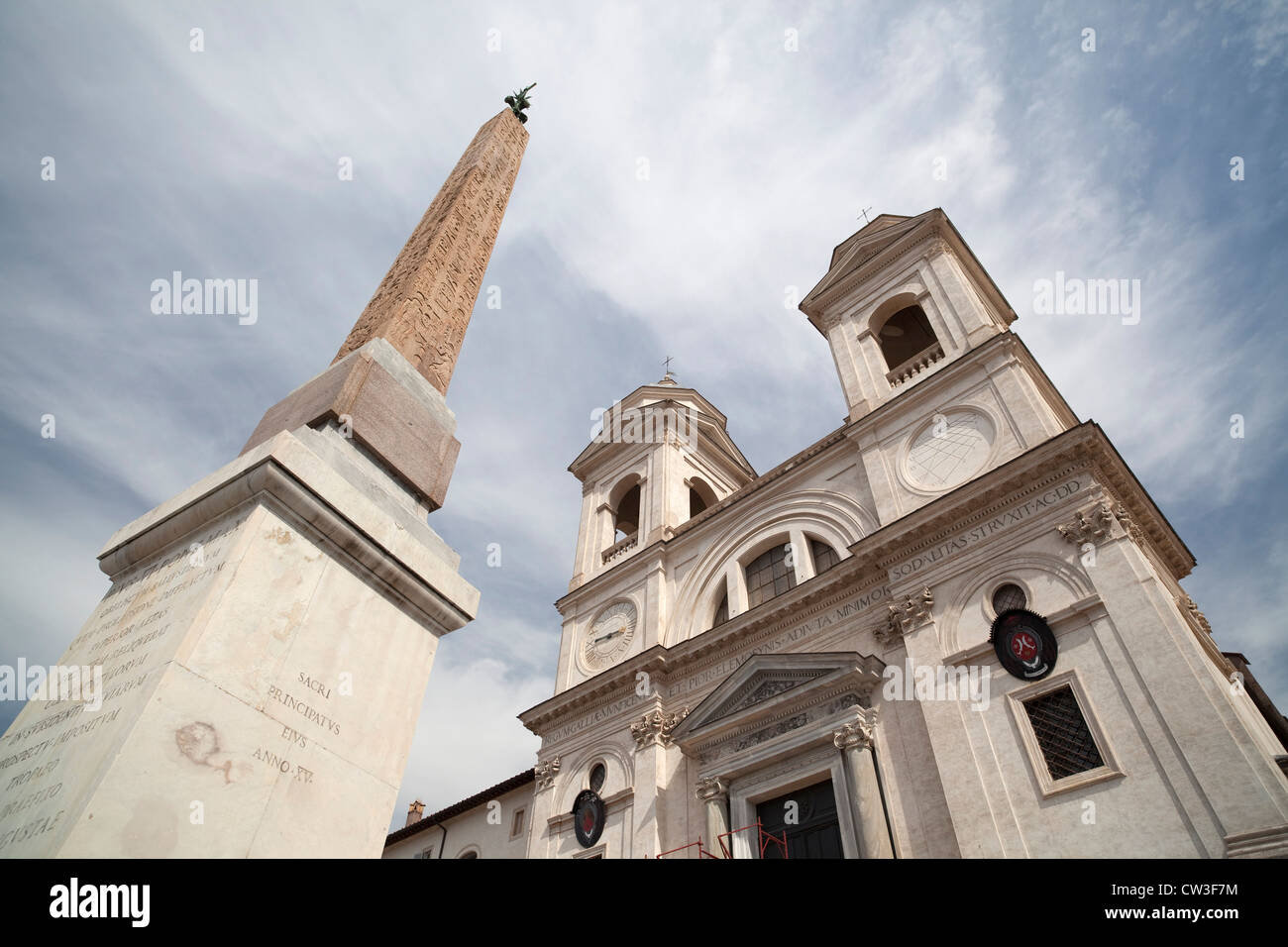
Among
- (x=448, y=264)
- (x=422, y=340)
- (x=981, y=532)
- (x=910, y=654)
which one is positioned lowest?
(x=422, y=340)

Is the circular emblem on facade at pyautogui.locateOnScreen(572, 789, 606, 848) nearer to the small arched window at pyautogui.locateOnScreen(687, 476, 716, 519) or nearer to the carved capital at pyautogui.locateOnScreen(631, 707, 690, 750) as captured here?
the carved capital at pyautogui.locateOnScreen(631, 707, 690, 750)

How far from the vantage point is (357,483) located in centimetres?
436

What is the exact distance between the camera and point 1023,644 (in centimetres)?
1138

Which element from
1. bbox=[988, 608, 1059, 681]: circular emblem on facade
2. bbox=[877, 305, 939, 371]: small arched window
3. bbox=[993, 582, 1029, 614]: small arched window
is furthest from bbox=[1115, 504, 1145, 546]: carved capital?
bbox=[877, 305, 939, 371]: small arched window

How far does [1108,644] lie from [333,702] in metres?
10.6

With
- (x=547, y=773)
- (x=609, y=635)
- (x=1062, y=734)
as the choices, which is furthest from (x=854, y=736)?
(x=609, y=635)

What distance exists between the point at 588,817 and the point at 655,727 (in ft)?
7.31

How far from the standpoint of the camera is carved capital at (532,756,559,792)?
16.8m

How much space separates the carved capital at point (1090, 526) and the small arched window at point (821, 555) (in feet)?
16.1

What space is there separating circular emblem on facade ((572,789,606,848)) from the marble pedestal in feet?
39.7

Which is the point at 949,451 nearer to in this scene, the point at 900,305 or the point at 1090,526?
the point at 1090,526

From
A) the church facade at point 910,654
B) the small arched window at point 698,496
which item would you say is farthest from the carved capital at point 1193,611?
the small arched window at point 698,496
